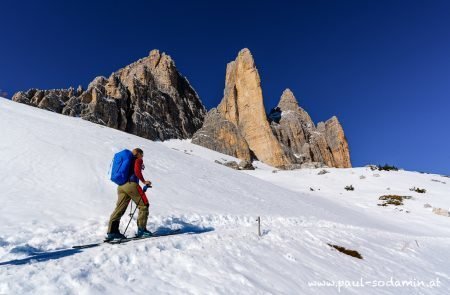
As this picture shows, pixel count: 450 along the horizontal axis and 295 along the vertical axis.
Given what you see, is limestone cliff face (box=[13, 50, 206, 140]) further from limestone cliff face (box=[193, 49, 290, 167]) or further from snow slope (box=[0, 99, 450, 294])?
snow slope (box=[0, 99, 450, 294])

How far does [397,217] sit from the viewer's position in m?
23.8

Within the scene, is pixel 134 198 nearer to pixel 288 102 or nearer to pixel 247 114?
pixel 247 114

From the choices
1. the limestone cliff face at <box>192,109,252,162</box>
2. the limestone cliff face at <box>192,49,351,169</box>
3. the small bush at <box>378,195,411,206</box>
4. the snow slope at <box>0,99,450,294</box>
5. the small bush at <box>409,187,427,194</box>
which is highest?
the limestone cliff face at <box>192,49,351,169</box>

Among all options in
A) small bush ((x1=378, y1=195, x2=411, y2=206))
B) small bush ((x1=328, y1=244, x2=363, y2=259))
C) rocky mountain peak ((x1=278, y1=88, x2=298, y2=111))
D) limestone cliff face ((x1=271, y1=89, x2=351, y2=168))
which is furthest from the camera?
rocky mountain peak ((x1=278, y1=88, x2=298, y2=111))

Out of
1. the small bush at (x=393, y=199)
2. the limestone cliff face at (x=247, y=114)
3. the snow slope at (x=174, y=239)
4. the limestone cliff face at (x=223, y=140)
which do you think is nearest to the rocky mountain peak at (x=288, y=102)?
the limestone cliff face at (x=247, y=114)

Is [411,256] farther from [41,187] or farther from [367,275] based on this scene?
[41,187]

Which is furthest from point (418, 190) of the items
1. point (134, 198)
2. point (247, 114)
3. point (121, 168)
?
point (247, 114)

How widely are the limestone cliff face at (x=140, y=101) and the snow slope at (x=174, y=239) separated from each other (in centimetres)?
5783

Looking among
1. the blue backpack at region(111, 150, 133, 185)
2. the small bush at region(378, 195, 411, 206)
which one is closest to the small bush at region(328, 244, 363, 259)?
the blue backpack at region(111, 150, 133, 185)

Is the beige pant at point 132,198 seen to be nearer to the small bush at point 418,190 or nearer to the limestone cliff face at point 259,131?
the small bush at point 418,190

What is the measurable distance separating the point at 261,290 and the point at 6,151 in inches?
449

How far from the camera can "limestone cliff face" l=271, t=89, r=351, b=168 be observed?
9419cm

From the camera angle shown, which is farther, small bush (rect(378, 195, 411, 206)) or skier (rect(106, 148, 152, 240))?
small bush (rect(378, 195, 411, 206))

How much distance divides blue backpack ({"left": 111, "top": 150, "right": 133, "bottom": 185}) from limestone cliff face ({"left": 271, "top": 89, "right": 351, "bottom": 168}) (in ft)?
257
